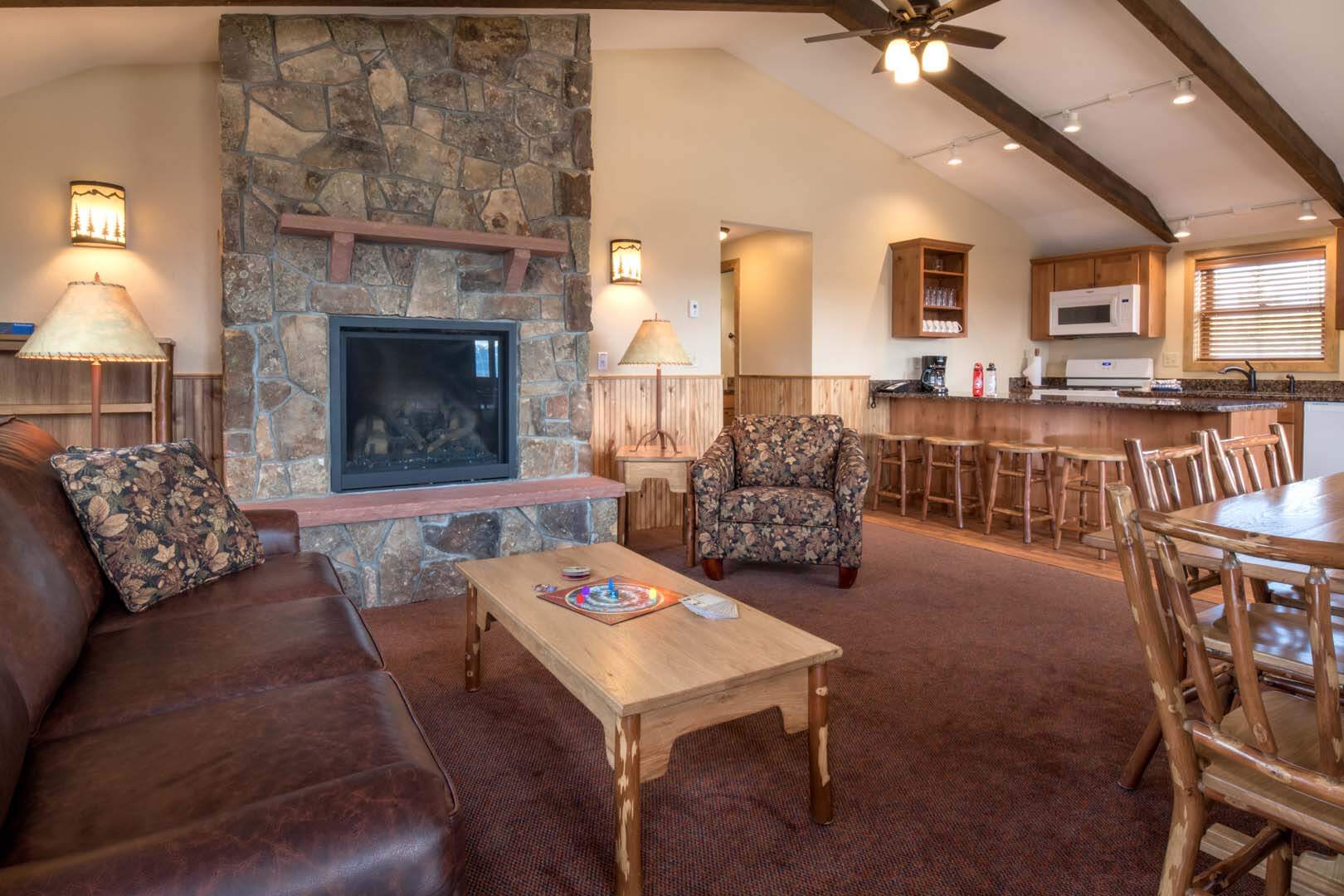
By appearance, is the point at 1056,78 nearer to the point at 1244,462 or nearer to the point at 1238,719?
the point at 1244,462

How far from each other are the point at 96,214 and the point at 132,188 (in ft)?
0.81

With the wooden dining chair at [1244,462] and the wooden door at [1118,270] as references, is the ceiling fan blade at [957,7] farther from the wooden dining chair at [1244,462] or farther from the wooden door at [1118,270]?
the wooden door at [1118,270]

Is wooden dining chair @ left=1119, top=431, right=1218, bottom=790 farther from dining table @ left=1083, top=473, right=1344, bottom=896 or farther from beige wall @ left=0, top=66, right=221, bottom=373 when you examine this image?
beige wall @ left=0, top=66, right=221, bottom=373

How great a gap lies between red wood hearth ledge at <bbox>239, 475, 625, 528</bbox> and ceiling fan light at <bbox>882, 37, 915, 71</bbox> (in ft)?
8.01

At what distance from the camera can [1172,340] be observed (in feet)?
21.6

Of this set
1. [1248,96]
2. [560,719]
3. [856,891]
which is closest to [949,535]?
[1248,96]

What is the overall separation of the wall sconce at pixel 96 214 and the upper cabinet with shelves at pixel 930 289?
17.0 feet

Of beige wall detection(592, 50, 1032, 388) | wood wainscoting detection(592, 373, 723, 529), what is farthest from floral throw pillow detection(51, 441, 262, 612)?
beige wall detection(592, 50, 1032, 388)

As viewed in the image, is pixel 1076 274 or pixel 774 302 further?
pixel 1076 274

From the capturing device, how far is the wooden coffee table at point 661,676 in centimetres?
150

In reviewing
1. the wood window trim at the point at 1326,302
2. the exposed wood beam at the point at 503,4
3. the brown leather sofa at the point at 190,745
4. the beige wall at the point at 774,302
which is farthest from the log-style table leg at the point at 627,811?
the wood window trim at the point at 1326,302

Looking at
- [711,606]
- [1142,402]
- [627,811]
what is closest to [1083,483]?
[1142,402]

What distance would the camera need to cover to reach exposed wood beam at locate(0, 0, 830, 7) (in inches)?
121

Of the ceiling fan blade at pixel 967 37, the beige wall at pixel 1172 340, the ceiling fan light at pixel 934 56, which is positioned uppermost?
the ceiling fan blade at pixel 967 37
